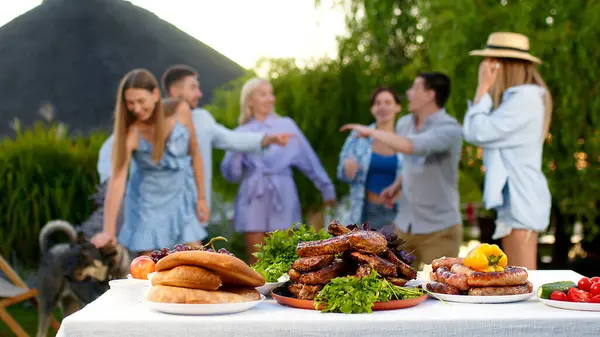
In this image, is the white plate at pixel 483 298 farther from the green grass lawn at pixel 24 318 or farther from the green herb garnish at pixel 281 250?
the green grass lawn at pixel 24 318

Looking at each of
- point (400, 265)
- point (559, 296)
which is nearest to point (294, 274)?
point (400, 265)

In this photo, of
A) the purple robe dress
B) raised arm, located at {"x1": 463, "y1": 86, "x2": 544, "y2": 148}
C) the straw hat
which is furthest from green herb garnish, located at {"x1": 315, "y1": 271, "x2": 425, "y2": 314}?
the purple robe dress

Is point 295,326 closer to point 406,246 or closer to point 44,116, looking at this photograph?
point 406,246

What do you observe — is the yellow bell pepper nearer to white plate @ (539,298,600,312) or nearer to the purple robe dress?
white plate @ (539,298,600,312)

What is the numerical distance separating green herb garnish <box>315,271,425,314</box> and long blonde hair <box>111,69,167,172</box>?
115 inches

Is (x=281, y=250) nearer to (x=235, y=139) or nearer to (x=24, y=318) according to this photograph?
(x=235, y=139)

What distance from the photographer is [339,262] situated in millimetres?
2430

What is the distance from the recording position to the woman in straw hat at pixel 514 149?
15.2 ft

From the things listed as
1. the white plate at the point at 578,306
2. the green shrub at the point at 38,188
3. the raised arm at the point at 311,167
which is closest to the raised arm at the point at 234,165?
the raised arm at the point at 311,167

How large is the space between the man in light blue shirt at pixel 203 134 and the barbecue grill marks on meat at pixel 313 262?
3181mm

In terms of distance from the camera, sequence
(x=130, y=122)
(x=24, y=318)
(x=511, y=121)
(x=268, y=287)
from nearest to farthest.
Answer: (x=268, y=287) < (x=511, y=121) < (x=130, y=122) < (x=24, y=318)

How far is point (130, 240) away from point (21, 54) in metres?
3.54

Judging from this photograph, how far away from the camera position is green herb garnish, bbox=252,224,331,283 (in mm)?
2680

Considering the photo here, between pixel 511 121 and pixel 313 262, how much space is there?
2561mm
